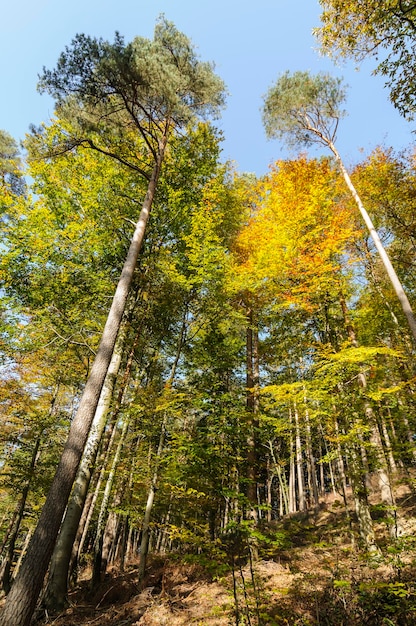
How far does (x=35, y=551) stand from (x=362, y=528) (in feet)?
23.1

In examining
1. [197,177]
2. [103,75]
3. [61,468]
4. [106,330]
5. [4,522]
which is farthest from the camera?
[4,522]

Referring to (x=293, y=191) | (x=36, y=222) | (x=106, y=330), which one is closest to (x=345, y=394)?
(x=106, y=330)

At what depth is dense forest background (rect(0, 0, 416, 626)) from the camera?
5.39 m

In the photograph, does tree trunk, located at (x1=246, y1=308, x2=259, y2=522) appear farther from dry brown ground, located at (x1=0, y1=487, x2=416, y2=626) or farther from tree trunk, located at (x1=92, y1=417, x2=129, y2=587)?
tree trunk, located at (x1=92, y1=417, x2=129, y2=587)

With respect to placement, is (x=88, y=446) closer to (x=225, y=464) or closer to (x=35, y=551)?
(x=35, y=551)

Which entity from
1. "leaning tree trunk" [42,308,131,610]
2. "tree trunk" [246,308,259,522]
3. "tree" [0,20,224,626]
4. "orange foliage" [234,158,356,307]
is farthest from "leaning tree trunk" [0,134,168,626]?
"orange foliage" [234,158,356,307]

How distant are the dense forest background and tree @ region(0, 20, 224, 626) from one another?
0.14 ft

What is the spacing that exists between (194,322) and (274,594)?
6.62 metres

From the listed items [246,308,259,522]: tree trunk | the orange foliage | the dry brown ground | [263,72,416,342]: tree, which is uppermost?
[263,72,416,342]: tree

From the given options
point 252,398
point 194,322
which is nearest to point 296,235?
point 194,322

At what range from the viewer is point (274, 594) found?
5203mm

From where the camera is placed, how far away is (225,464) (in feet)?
16.2

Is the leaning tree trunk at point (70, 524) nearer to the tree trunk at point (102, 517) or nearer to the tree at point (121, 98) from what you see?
the tree trunk at point (102, 517)

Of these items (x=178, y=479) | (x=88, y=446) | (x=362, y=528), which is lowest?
(x=362, y=528)
